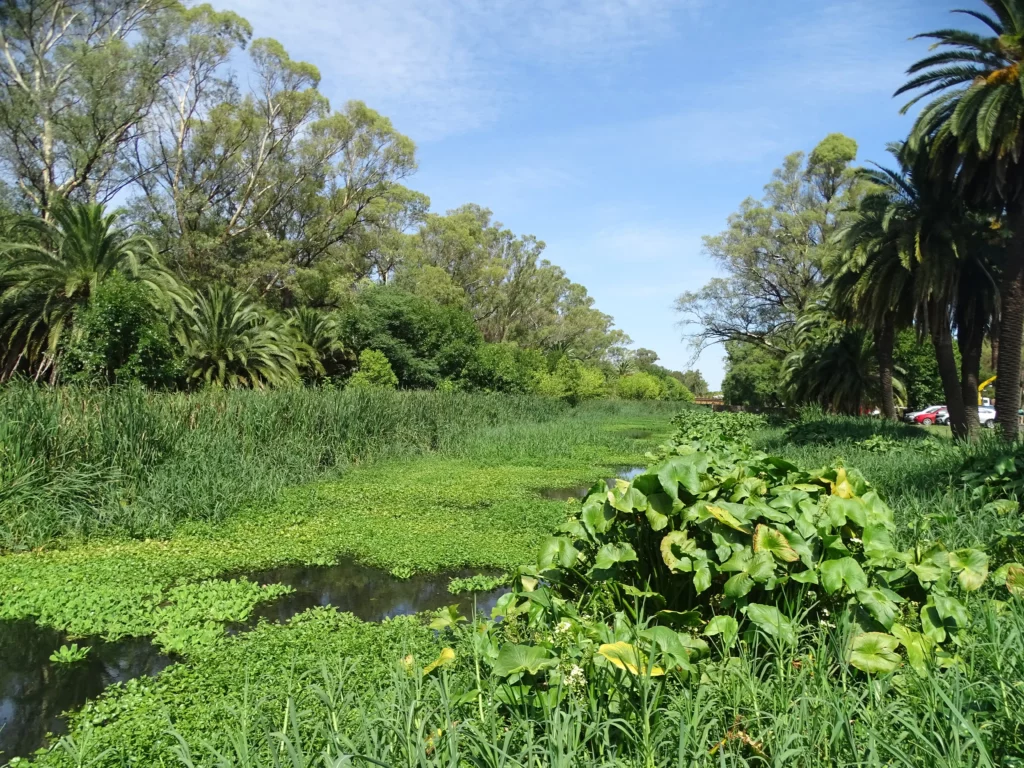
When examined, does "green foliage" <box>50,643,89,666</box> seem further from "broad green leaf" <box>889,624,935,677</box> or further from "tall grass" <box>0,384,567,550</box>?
"broad green leaf" <box>889,624,935,677</box>

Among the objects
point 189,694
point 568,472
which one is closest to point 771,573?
point 189,694

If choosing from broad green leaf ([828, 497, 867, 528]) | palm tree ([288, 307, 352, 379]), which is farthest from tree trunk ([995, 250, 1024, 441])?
palm tree ([288, 307, 352, 379])

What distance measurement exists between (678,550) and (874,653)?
0.93m

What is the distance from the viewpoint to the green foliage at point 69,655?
4.58 meters

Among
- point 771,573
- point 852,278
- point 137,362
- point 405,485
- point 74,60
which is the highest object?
point 74,60

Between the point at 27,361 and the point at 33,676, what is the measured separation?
52.5ft

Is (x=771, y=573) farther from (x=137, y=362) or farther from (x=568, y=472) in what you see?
(x=137, y=362)

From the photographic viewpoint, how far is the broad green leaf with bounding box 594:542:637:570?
3.40 metres

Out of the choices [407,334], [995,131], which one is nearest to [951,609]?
[995,131]

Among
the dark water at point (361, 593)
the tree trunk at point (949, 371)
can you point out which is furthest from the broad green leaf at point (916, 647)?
the tree trunk at point (949, 371)

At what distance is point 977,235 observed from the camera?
52.2 feet

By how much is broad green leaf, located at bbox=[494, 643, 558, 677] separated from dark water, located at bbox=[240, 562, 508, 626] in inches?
118

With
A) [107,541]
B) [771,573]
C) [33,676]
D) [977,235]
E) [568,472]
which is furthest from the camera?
[977,235]

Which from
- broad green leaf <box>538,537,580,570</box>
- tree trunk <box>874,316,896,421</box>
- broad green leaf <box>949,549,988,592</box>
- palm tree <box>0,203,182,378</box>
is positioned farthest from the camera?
tree trunk <box>874,316,896,421</box>
